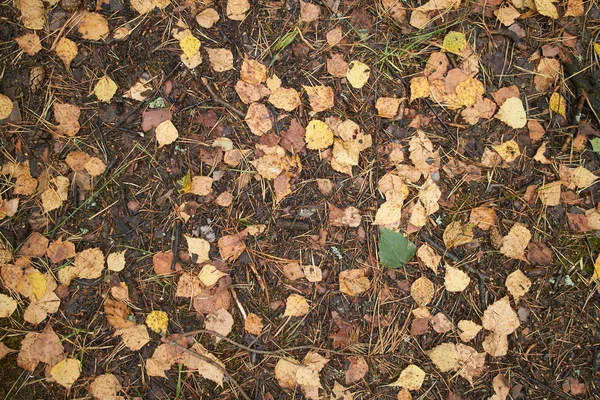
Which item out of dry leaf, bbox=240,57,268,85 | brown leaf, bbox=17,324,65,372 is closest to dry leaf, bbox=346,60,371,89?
dry leaf, bbox=240,57,268,85

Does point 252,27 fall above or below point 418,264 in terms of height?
above

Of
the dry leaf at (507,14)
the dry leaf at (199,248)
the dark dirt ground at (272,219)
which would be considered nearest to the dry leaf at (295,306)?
the dark dirt ground at (272,219)

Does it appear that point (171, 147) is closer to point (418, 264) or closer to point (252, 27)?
point (252, 27)

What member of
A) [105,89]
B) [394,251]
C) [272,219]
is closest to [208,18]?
[105,89]

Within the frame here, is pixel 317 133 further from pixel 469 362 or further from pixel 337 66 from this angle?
pixel 469 362

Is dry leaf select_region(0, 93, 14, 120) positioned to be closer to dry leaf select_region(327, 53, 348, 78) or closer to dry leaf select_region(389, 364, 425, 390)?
dry leaf select_region(327, 53, 348, 78)

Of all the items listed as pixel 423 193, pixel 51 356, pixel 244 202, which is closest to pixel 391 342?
pixel 423 193

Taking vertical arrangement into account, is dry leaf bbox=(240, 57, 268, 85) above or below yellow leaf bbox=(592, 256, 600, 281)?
above
